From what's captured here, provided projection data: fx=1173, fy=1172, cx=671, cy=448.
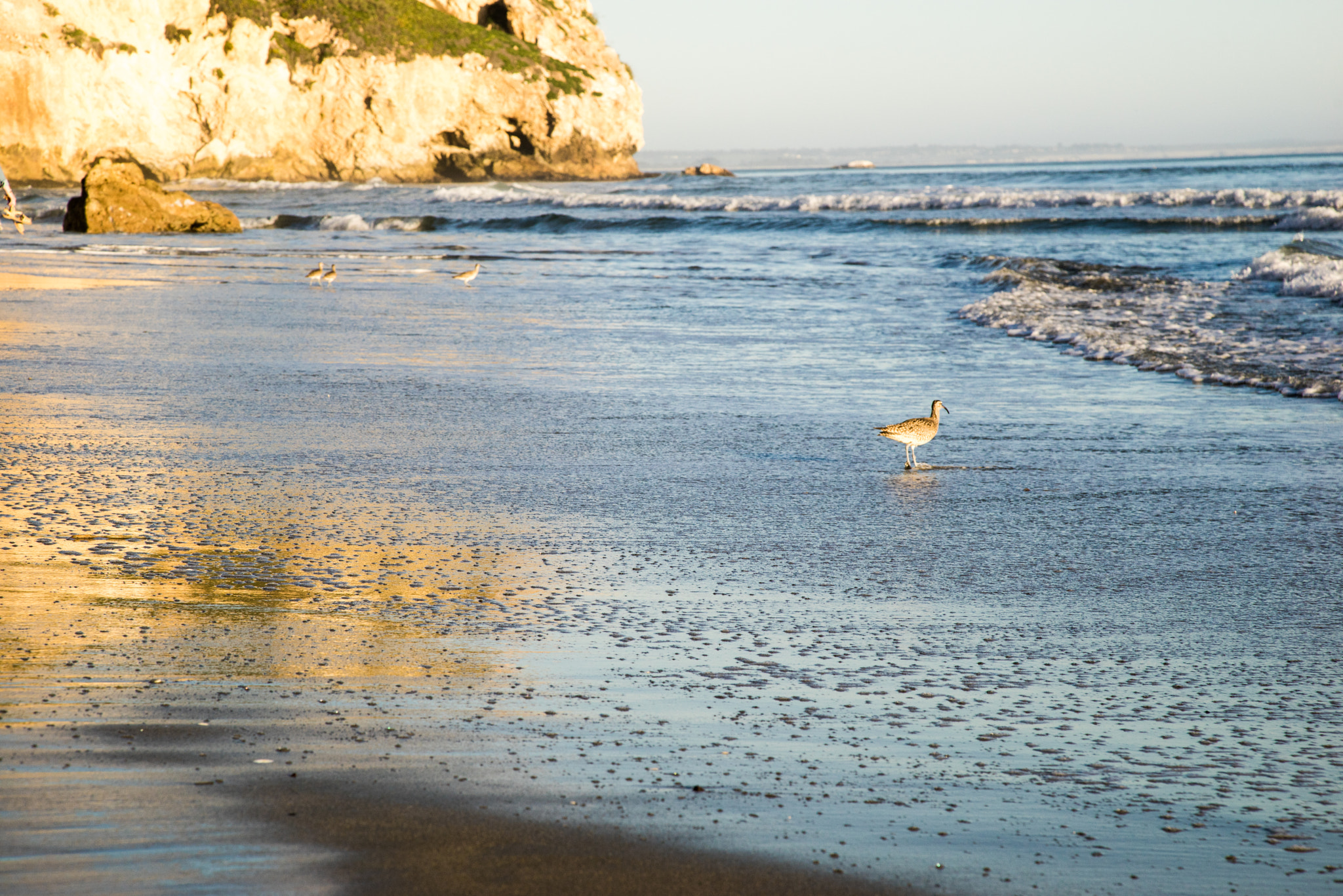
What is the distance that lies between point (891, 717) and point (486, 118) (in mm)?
80316

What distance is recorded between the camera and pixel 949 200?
4072 cm

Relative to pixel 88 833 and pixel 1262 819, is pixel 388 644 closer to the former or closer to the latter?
pixel 88 833

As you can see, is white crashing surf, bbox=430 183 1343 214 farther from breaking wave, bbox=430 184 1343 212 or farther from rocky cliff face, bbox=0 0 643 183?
rocky cliff face, bbox=0 0 643 183

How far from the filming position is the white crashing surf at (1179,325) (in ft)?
30.9

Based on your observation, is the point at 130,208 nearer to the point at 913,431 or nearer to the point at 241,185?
the point at 913,431

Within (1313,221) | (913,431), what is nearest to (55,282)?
(913,431)

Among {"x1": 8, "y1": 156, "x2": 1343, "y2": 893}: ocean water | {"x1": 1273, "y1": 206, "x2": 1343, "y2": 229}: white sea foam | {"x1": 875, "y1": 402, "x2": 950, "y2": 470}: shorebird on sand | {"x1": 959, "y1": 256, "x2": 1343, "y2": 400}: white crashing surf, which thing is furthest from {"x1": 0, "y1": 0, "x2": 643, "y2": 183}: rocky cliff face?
{"x1": 875, "y1": 402, "x2": 950, "y2": 470}: shorebird on sand

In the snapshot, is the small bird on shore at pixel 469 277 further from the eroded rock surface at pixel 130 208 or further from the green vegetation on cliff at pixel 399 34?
the green vegetation on cliff at pixel 399 34

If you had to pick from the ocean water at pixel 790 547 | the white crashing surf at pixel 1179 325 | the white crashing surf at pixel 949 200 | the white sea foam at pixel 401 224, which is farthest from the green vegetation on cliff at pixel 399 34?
the ocean water at pixel 790 547

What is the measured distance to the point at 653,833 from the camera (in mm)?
2463

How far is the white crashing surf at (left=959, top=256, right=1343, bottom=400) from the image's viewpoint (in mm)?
9430

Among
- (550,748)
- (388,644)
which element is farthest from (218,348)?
(550,748)

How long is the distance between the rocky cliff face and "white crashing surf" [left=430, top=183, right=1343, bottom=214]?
20928 millimetres

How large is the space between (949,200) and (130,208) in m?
26.1
